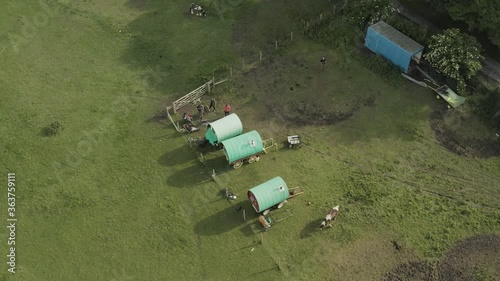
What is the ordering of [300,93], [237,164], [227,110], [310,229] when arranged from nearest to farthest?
[310,229]
[237,164]
[227,110]
[300,93]

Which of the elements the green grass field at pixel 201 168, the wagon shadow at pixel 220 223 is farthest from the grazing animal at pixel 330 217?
the wagon shadow at pixel 220 223

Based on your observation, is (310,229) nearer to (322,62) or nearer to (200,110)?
(200,110)

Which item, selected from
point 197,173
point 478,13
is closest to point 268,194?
point 197,173

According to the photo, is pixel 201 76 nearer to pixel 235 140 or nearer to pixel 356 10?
pixel 235 140

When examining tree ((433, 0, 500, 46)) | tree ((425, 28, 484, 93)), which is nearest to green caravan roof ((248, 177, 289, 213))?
tree ((425, 28, 484, 93))

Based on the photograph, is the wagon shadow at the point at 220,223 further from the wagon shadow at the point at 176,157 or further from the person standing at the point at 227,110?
the person standing at the point at 227,110

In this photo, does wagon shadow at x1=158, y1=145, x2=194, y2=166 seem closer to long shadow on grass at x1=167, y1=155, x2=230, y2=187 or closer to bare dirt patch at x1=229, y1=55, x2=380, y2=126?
long shadow on grass at x1=167, y1=155, x2=230, y2=187
